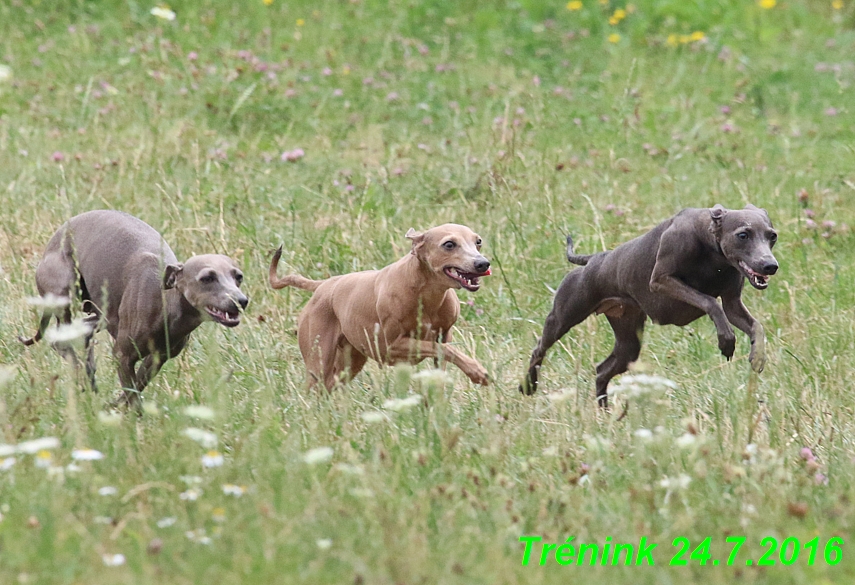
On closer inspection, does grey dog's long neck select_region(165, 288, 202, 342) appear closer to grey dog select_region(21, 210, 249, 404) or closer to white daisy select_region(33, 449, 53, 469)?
grey dog select_region(21, 210, 249, 404)

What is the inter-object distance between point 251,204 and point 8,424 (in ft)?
13.9

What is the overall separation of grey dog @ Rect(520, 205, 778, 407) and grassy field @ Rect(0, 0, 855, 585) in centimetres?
25

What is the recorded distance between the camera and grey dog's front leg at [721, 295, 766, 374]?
188 inches

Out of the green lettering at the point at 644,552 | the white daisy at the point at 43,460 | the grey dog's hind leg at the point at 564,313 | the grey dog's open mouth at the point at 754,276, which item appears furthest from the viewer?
the grey dog's hind leg at the point at 564,313

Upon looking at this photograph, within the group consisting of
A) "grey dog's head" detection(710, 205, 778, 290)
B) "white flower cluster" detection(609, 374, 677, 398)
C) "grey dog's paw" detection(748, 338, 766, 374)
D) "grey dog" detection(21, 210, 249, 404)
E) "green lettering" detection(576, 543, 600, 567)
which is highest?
"grey dog's head" detection(710, 205, 778, 290)

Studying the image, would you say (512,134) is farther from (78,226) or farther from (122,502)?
(122,502)

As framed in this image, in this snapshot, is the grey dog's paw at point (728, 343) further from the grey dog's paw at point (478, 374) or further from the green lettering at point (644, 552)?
the green lettering at point (644, 552)

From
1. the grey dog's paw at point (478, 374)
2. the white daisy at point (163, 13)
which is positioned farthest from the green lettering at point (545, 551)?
the white daisy at point (163, 13)

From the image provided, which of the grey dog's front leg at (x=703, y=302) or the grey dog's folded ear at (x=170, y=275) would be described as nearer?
the grey dog's front leg at (x=703, y=302)

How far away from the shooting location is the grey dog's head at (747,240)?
15.6ft

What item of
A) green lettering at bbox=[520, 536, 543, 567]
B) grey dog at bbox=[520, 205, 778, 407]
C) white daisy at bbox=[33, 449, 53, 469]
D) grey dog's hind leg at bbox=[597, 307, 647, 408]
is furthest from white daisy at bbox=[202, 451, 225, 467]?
grey dog's hind leg at bbox=[597, 307, 647, 408]

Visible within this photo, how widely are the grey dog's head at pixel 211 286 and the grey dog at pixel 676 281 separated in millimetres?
1376

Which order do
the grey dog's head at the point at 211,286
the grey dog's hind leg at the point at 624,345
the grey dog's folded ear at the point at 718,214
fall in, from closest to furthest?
1. the grey dog's folded ear at the point at 718,214
2. the grey dog's head at the point at 211,286
3. the grey dog's hind leg at the point at 624,345

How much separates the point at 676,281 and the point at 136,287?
100 inches
